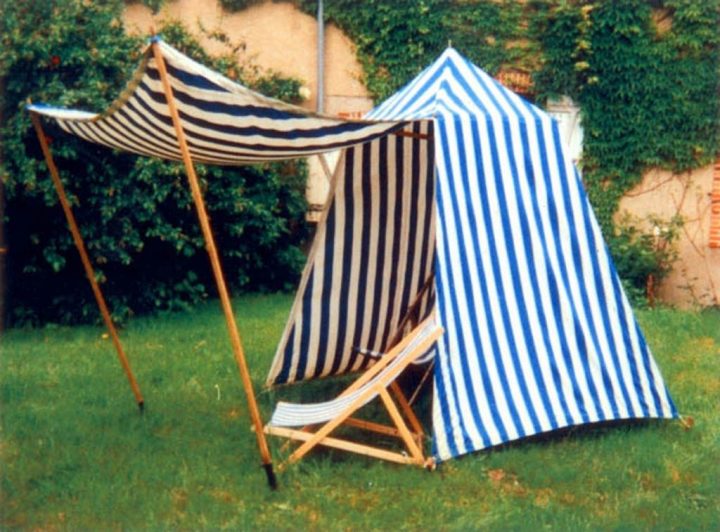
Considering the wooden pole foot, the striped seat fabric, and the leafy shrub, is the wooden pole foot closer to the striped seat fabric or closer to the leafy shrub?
the striped seat fabric

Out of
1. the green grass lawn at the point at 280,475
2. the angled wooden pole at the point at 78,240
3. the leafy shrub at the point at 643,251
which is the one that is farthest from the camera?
the leafy shrub at the point at 643,251

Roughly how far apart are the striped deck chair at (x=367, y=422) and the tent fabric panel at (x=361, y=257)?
0.89 m

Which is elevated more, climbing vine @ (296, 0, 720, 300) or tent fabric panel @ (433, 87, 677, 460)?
climbing vine @ (296, 0, 720, 300)

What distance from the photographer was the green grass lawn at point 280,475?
4422 mm

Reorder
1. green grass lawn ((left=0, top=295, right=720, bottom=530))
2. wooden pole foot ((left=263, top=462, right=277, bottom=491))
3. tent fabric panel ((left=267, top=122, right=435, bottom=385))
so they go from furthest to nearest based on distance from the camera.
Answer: tent fabric panel ((left=267, top=122, right=435, bottom=385)), wooden pole foot ((left=263, top=462, right=277, bottom=491)), green grass lawn ((left=0, top=295, right=720, bottom=530))

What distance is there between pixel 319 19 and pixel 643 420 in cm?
576

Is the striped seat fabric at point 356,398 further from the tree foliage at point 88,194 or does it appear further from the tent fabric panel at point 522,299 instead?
the tree foliage at point 88,194

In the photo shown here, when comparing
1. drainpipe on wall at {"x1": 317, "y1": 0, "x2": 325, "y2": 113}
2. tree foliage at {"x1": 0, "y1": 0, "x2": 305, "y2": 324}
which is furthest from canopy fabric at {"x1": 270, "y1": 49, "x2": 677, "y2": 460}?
drainpipe on wall at {"x1": 317, "y1": 0, "x2": 325, "y2": 113}

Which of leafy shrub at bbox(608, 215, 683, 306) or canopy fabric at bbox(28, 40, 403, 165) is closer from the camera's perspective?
canopy fabric at bbox(28, 40, 403, 165)

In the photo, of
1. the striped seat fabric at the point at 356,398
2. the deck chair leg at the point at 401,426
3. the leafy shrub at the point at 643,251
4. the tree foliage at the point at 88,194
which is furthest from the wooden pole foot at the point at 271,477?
the leafy shrub at the point at 643,251

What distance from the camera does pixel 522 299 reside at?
517cm

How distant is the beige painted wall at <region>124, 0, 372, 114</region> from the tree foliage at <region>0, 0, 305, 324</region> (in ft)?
3.38

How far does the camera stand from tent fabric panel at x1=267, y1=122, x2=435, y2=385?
6246 millimetres

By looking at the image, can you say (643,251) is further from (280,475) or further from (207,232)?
(207,232)
